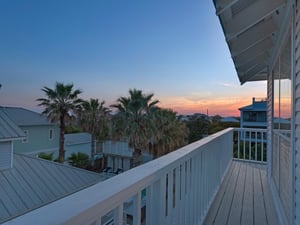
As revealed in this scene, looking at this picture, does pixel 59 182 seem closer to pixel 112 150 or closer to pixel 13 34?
pixel 13 34

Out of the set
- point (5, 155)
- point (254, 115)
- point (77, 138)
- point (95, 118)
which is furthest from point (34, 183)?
point (254, 115)

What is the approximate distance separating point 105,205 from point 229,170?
477cm

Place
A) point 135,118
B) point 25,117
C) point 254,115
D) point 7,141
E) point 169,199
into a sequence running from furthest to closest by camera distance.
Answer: point 25,117
point 254,115
point 135,118
point 7,141
point 169,199

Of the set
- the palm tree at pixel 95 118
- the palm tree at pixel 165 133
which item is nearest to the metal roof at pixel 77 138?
the palm tree at pixel 95 118

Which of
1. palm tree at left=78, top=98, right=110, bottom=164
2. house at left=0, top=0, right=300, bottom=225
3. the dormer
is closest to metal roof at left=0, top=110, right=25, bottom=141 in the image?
the dormer

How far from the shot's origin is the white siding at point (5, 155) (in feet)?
25.6

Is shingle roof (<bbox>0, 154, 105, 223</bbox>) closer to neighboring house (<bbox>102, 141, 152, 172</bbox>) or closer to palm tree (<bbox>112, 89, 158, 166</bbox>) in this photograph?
palm tree (<bbox>112, 89, 158, 166</bbox>)

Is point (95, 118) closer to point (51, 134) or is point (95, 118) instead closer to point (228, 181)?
point (51, 134)

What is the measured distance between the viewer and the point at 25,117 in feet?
56.6

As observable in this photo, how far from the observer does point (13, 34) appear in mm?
12078

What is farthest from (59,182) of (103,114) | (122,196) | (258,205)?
(103,114)

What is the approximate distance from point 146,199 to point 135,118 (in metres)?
12.7

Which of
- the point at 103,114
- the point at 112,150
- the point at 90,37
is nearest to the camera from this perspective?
the point at 90,37

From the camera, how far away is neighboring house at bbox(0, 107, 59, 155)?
53.7 ft
